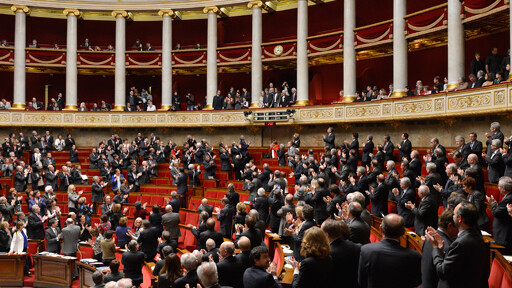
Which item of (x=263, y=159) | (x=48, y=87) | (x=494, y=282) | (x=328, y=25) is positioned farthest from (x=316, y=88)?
(x=494, y=282)

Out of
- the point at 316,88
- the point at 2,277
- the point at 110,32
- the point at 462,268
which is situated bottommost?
the point at 2,277

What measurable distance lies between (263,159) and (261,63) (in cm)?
617

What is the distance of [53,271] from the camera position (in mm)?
9883

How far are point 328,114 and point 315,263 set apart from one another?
47.6 ft

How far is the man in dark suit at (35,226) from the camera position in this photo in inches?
434

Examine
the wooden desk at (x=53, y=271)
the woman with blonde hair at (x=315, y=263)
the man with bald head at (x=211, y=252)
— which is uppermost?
the woman with blonde hair at (x=315, y=263)

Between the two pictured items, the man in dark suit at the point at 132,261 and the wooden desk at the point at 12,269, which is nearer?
the man in dark suit at the point at 132,261

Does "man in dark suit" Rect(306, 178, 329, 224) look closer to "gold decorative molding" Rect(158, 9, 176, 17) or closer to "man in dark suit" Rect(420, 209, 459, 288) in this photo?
"man in dark suit" Rect(420, 209, 459, 288)

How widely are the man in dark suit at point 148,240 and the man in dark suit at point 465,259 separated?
6.19 metres

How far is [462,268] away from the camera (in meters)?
3.53

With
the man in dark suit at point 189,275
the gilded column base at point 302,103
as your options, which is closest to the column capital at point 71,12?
the gilded column base at point 302,103

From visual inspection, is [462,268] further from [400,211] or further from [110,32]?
[110,32]

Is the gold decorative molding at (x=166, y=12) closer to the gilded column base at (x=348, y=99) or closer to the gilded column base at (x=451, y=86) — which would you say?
the gilded column base at (x=348, y=99)

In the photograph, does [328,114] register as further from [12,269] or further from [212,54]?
[12,269]
